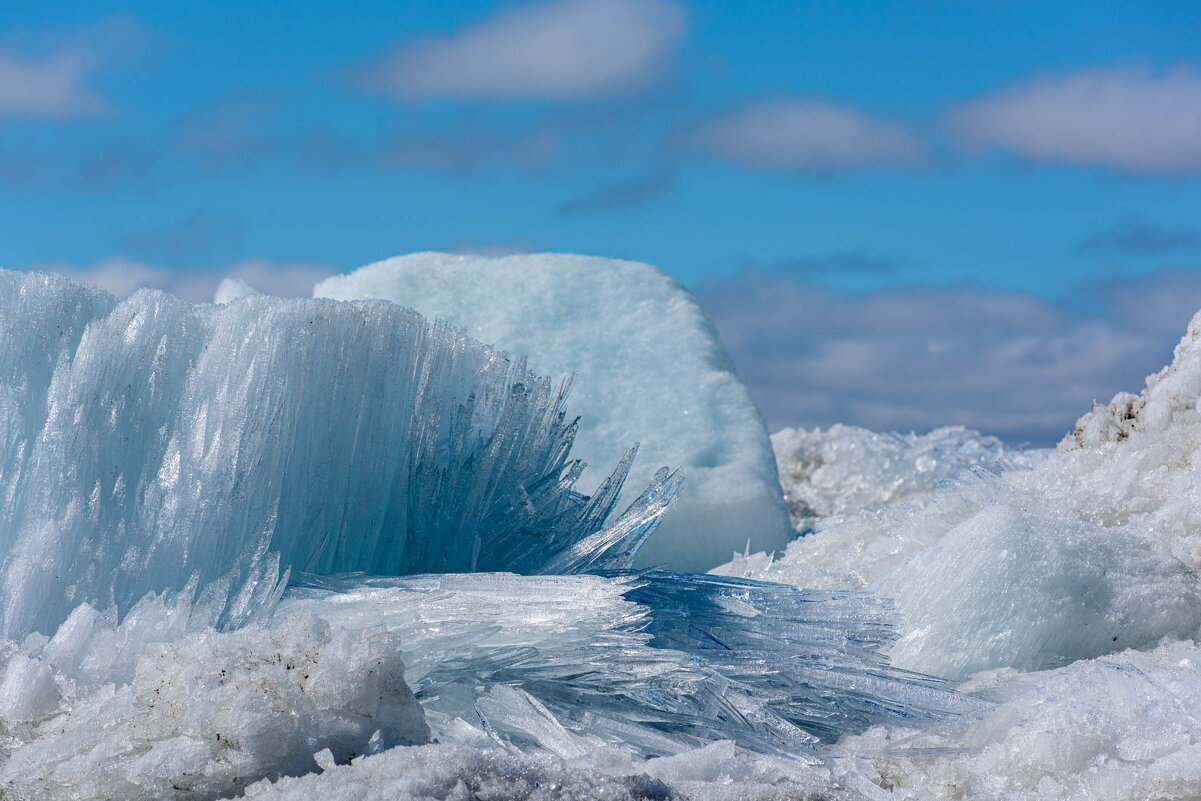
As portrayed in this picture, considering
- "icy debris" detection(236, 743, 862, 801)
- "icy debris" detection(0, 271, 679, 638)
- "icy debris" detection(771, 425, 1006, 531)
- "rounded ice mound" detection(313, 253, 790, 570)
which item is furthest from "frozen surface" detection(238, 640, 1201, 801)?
"icy debris" detection(771, 425, 1006, 531)

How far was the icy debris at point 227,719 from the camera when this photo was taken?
78.0 inches

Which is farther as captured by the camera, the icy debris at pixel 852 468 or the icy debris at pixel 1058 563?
the icy debris at pixel 852 468

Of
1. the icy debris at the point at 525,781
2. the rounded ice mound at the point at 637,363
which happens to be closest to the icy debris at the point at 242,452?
the icy debris at the point at 525,781

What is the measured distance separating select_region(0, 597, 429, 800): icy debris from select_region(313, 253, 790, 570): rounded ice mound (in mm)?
3573

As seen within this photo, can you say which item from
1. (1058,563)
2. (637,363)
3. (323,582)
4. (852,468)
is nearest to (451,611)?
(323,582)

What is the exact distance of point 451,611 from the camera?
8.46 ft

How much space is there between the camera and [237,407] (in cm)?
289

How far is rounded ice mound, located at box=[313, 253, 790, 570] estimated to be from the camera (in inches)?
224

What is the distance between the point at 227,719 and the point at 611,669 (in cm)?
88

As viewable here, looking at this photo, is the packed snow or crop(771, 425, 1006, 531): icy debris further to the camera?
crop(771, 425, 1006, 531): icy debris

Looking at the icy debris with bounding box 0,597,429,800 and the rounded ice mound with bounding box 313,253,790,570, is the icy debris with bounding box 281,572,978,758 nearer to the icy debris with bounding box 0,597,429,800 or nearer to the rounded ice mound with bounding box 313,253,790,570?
the icy debris with bounding box 0,597,429,800

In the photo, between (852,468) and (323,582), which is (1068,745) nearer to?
(323,582)

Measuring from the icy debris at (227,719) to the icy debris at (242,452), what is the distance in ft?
1.94

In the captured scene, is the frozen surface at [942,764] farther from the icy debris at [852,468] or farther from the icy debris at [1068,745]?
the icy debris at [852,468]
